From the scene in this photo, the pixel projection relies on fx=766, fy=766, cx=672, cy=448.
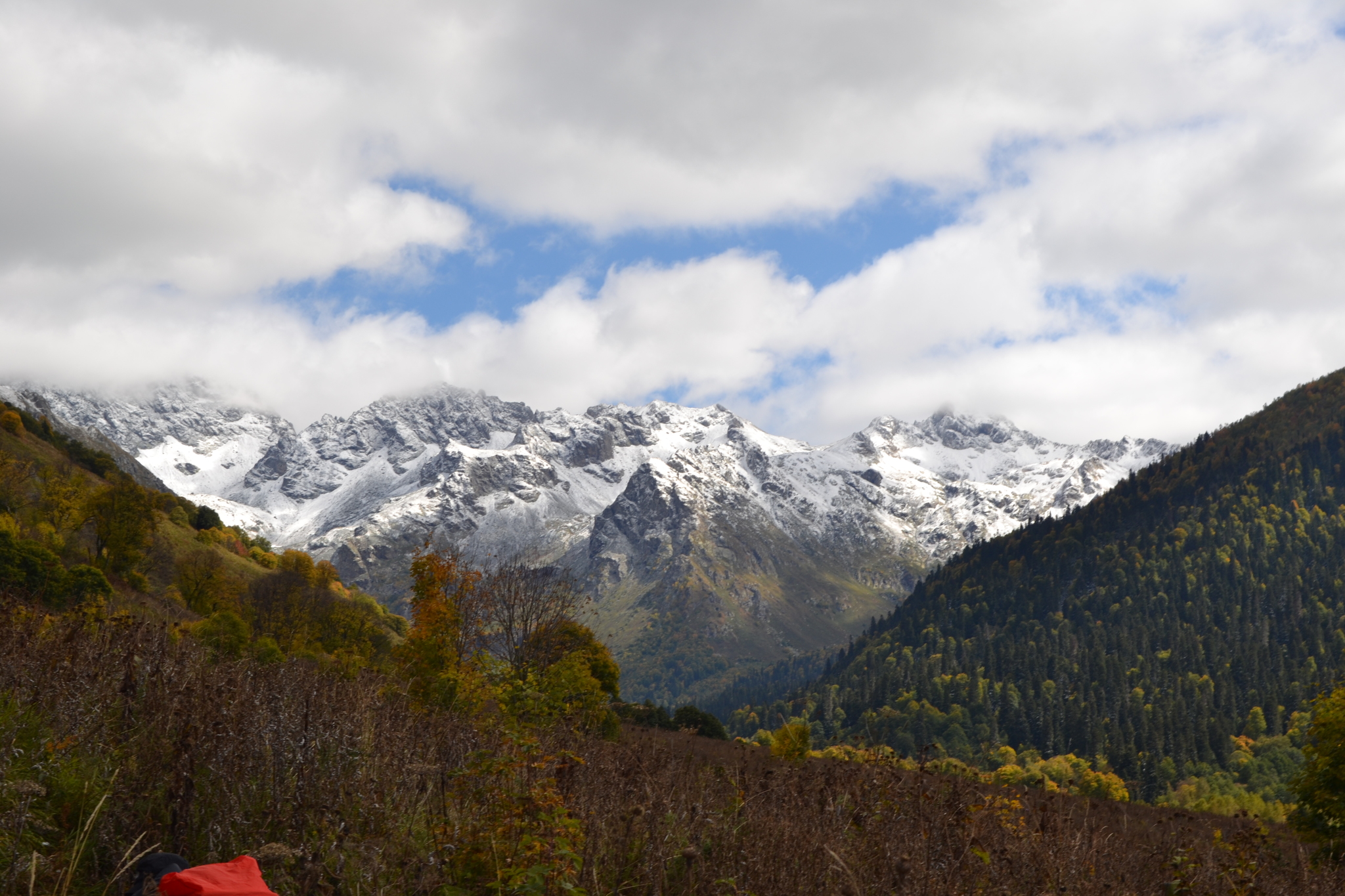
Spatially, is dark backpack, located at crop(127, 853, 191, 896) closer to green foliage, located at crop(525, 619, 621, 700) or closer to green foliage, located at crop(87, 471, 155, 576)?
green foliage, located at crop(525, 619, 621, 700)

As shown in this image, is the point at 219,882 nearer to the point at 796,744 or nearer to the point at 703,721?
the point at 796,744

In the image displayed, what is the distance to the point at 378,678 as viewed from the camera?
37.8 feet

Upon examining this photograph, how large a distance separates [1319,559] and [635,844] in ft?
819

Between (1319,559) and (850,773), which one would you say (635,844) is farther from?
(1319,559)

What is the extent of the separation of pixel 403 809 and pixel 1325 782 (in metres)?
21.5

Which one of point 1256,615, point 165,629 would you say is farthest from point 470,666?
point 1256,615

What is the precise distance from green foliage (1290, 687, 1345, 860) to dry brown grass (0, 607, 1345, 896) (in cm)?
1129

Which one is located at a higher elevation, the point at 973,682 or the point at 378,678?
the point at 378,678

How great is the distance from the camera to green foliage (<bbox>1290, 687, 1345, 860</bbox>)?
17125 mm

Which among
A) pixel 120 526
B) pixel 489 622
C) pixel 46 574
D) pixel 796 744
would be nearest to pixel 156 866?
pixel 796 744

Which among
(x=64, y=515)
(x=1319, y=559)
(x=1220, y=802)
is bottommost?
(x=1220, y=802)

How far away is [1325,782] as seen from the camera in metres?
17.9

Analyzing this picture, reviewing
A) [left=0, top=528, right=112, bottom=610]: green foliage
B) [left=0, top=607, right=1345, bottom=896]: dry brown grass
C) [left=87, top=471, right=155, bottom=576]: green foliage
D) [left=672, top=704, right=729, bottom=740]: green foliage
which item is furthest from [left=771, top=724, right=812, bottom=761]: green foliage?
[left=87, top=471, right=155, bottom=576]: green foliage

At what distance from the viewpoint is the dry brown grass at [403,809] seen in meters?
5.60
